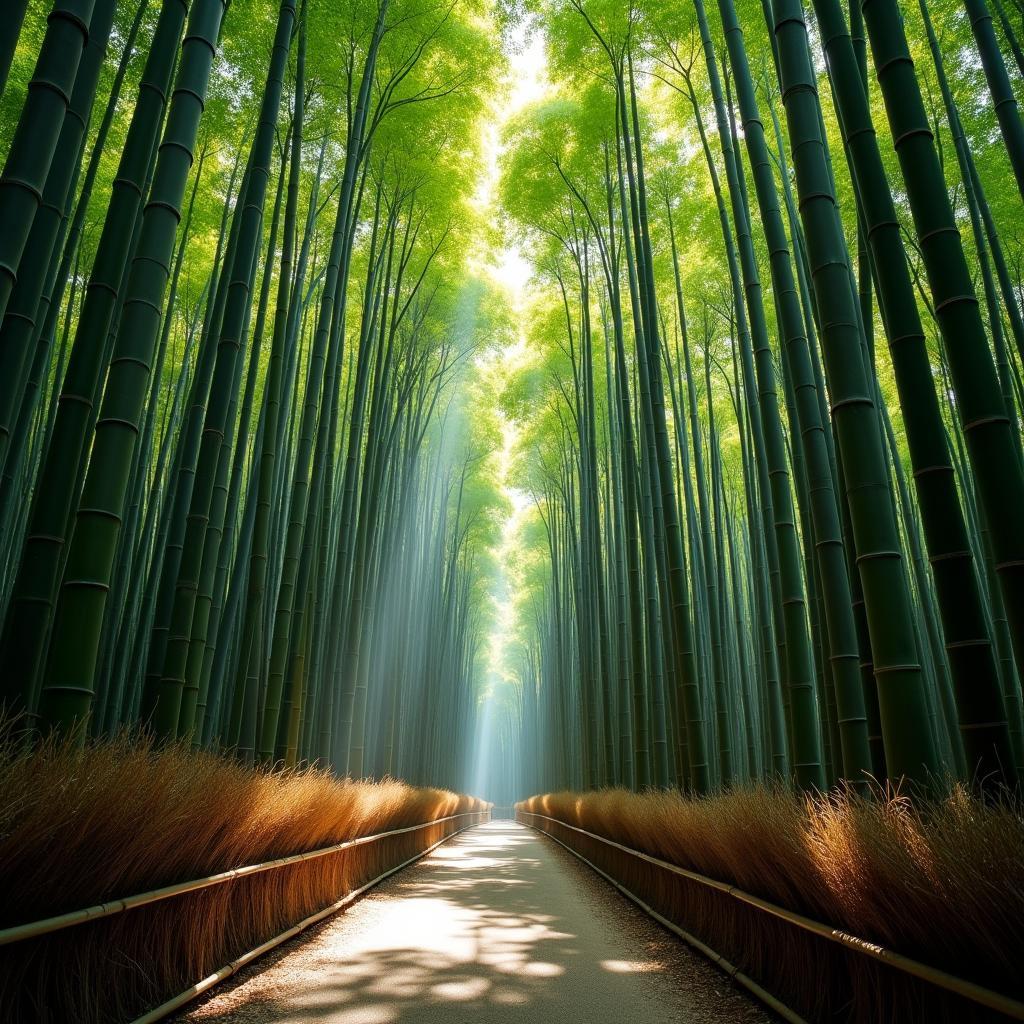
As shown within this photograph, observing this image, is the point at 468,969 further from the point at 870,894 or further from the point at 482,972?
the point at 870,894

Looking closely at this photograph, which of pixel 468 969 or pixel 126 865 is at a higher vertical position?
pixel 126 865

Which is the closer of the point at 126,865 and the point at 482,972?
the point at 126,865

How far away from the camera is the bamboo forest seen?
1.51 metres

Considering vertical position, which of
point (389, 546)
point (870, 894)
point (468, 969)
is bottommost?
point (468, 969)

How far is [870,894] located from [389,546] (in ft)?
23.4

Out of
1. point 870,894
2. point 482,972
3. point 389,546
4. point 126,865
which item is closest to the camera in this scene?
point 870,894

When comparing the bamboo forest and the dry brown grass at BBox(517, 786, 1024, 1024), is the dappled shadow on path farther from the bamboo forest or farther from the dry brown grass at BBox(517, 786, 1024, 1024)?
the dry brown grass at BBox(517, 786, 1024, 1024)

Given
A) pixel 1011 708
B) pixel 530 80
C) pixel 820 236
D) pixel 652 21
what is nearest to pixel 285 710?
pixel 820 236

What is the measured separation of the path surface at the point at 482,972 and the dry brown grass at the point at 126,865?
0.19 metres

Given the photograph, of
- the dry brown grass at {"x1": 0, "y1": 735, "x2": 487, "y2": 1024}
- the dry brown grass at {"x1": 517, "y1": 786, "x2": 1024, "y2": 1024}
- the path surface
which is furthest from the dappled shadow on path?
the dry brown grass at {"x1": 517, "y1": 786, "x2": 1024, "y2": 1024}

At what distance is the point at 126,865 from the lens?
150 cm

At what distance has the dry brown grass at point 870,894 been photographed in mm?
1092

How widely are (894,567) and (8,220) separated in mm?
2368

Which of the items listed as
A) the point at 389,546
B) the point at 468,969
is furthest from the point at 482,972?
the point at 389,546
